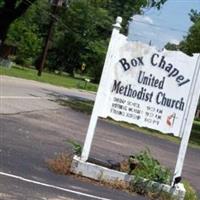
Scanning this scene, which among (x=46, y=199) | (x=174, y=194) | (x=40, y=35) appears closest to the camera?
(x=46, y=199)

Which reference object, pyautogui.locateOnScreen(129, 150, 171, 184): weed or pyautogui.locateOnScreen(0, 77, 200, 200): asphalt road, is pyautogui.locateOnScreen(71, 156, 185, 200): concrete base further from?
pyautogui.locateOnScreen(0, 77, 200, 200): asphalt road

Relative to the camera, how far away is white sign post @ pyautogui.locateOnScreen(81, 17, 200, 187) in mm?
11086

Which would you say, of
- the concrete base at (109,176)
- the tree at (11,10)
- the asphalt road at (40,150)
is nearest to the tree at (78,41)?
the tree at (11,10)

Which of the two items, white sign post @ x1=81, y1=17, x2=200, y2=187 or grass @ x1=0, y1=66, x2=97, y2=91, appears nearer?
white sign post @ x1=81, y1=17, x2=200, y2=187

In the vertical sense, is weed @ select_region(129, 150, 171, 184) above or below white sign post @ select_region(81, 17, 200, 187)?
below

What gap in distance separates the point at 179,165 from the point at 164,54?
5.85 ft

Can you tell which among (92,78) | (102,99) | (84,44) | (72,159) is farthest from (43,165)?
(92,78)

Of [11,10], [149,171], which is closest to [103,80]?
[149,171]

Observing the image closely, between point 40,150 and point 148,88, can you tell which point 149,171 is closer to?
point 148,88

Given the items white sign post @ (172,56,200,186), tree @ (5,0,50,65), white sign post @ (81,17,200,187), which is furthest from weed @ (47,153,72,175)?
tree @ (5,0,50,65)

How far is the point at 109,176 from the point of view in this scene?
10.7 m

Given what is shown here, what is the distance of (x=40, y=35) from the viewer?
100875 millimetres

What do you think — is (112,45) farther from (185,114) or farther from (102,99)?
(185,114)

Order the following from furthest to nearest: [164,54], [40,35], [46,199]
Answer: [40,35] → [164,54] → [46,199]
